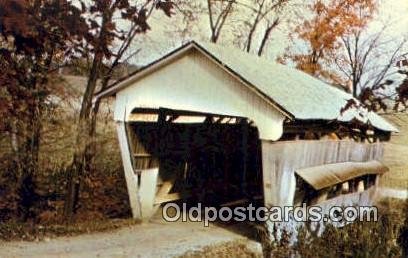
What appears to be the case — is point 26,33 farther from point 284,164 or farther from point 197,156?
point 197,156

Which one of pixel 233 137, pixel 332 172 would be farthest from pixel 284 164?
pixel 233 137

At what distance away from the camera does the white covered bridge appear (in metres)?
10.3

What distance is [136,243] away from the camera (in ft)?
34.2

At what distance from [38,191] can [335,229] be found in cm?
1087

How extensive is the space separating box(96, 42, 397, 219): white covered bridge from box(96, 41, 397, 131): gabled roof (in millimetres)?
24

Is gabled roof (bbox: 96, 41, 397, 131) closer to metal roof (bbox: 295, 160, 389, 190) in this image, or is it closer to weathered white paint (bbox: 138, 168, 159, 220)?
metal roof (bbox: 295, 160, 389, 190)

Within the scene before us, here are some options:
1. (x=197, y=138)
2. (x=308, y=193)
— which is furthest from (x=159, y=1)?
(x=197, y=138)

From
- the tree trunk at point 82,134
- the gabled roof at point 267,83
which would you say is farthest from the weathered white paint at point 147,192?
the gabled roof at point 267,83

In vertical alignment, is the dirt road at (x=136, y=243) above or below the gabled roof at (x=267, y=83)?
below

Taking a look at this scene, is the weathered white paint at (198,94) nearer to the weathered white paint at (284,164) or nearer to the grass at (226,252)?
the weathered white paint at (284,164)

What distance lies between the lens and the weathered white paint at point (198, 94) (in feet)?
33.3

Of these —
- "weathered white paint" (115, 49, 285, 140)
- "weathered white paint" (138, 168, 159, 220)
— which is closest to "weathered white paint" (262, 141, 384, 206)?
"weathered white paint" (115, 49, 285, 140)

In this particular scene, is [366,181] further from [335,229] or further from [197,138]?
[335,229]

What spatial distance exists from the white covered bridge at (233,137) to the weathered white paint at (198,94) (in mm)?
21
